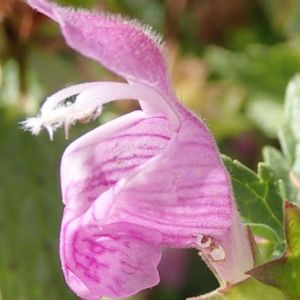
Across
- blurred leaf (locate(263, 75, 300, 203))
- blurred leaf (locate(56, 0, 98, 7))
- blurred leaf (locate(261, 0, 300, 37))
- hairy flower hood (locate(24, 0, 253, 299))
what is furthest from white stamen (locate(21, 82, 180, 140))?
blurred leaf (locate(261, 0, 300, 37))

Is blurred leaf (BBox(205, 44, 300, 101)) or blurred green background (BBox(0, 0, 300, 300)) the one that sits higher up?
blurred leaf (BBox(205, 44, 300, 101))

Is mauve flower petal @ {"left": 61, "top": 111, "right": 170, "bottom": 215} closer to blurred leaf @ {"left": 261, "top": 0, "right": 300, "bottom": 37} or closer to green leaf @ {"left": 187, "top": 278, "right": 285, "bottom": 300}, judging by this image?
green leaf @ {"left": 187, "top": 278, "right": 285, "bottom": 300}

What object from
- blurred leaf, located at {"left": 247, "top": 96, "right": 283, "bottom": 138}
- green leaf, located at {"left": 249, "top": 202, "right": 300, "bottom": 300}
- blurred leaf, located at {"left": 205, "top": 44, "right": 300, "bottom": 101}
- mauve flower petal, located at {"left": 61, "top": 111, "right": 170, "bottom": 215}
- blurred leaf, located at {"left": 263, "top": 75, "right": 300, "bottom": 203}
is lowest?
blurred leaf, located at {"left": 247, "top": 96, "right": 283, "bottom": 138}

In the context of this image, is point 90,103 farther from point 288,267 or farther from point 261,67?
point 261,67

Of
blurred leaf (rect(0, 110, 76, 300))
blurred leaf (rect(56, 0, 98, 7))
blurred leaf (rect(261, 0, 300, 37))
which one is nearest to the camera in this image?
blurred leaf (rect(0, 110, 76, 300))

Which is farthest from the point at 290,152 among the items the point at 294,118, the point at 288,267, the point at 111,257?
the point at 111,257

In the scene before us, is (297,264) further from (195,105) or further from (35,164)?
(195,105)

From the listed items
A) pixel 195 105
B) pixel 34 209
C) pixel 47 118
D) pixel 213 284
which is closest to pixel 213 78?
pixel 195 105

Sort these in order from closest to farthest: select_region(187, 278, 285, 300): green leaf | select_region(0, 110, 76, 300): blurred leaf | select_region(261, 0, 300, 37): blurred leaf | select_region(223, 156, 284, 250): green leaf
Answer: select_region(187, 278, 285, 300): green leaf → select_region(223, 156, 284, 250): green leaf → select_region(0, 110, 76, 300): blurred leaf → select_region(261, 0, 300, 37): blurred leaf
